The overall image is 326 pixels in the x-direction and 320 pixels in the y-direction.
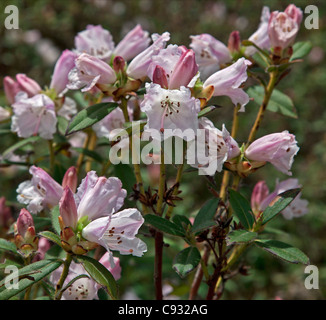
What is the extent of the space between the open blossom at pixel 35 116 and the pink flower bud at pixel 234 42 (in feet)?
1.90

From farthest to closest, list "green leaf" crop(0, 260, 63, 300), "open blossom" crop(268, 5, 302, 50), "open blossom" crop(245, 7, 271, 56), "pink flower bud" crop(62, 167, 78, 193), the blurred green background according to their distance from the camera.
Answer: the blurred green background → "open blossom" crop(245, 7, 271, 56) → "open blossom" crop(268, 5, 302, 50) → "pink flower bud" crop(62, 167, 78, 193) → "green leaf" crop(0, 260, 63, 300)

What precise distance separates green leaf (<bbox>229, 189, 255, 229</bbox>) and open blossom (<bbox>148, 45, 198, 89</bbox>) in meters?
0.31

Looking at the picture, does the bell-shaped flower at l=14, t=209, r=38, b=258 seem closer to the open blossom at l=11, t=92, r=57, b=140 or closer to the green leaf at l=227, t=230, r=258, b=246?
the open blossom at l=11, t=92, r=57, b=140

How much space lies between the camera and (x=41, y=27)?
4.79 meters

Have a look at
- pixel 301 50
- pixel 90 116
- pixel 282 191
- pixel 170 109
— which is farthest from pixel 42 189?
pixel 301 50

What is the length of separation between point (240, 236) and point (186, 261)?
5.5 inches

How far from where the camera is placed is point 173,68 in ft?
3.88

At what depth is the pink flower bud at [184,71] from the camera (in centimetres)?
114

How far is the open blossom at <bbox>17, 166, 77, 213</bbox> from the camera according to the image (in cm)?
130

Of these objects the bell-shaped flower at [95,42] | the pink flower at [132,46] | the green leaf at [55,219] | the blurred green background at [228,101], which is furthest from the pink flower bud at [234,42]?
the blurred green background at [228,101]

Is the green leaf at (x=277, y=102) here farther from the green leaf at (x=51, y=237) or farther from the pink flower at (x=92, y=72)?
the green leaf at (x=51, y=237)

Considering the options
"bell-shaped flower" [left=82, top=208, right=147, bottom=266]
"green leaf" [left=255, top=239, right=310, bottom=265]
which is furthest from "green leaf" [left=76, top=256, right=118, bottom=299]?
"green leaf" [left=255, top=239, right=310, bottom=265]

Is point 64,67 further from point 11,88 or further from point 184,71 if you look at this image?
point 184,71
